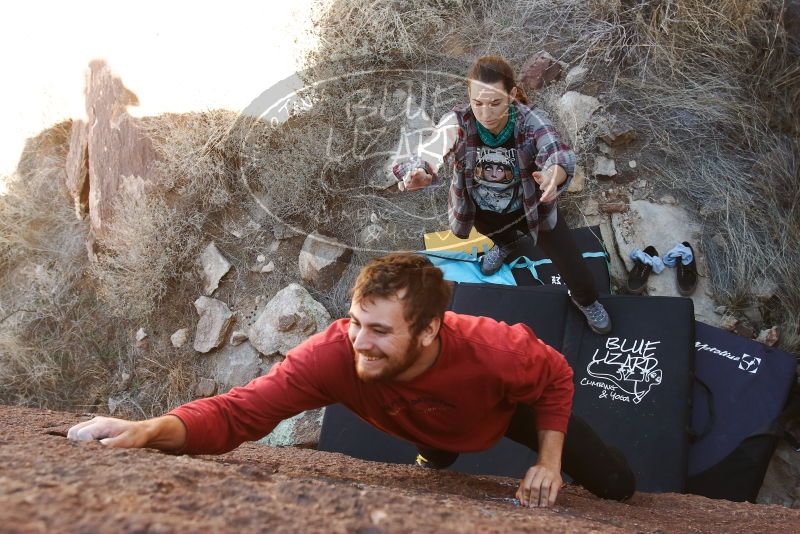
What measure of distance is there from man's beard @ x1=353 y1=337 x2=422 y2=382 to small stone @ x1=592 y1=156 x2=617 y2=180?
2.58 metres

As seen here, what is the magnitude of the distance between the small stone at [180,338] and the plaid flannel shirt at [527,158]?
6.70ft

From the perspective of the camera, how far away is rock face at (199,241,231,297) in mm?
4098

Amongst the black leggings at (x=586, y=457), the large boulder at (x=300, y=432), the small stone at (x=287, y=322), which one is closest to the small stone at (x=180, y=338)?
the small stone at (x=287, y=322)

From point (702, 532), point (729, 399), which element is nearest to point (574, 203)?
point (729, 399)

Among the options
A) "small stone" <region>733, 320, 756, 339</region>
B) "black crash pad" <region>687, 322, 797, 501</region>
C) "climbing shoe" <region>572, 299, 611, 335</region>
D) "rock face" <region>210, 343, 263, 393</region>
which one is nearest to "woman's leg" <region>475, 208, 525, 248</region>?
"climbing shoe" <region>572, 299, 611, 335</region>

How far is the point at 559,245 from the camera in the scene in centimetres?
283

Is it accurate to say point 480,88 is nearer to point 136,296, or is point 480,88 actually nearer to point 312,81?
point 312,81

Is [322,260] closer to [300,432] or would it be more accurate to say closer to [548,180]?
[300,432]

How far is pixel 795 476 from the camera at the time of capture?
313cm

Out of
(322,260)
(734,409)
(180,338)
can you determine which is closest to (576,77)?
(322,260)

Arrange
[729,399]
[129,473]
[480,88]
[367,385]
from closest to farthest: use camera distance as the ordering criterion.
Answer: [129,473] < [367,385] < [480,88] < [729,399]

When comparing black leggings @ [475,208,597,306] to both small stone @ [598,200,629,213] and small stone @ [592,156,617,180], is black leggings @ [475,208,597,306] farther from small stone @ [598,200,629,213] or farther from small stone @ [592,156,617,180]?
small stone @ [592,156,617,180]

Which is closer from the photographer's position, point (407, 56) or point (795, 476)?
point (795, 476)

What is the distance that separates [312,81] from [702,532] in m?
3.44
